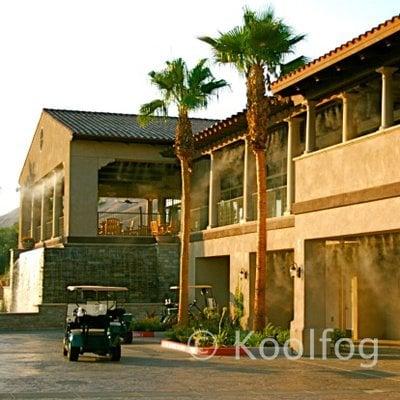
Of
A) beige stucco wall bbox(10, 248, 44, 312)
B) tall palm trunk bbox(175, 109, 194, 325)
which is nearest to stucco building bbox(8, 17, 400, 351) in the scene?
beige stucco wall bbox(10, 248, 44, 312)

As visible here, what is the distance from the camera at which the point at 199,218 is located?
37.8 metres

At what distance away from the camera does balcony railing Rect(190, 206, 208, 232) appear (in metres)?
37.2

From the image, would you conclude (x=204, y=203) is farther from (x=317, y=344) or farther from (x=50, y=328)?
(x=317, y=344)

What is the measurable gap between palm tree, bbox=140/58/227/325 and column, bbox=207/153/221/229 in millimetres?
4072

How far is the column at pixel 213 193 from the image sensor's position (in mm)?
34906

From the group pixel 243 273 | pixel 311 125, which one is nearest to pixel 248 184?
pixel 243 273

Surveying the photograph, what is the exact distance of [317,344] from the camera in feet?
74.0

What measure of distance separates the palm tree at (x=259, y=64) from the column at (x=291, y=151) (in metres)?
2.83

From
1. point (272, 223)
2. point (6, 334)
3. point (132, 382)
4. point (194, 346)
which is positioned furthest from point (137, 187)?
point (132, 382)

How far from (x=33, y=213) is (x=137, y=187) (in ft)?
23.7

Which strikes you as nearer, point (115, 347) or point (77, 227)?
point (115, 347)

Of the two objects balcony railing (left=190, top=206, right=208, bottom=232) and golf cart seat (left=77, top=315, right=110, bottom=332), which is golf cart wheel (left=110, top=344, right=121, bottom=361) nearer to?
golf cart seat (left=77, top=315, right=110, bottom=332)

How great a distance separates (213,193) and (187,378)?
60.9ft

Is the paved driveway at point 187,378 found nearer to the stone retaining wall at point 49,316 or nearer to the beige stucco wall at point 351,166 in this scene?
the beige stucco wall at point 351,166
